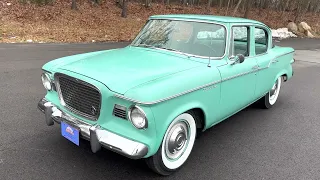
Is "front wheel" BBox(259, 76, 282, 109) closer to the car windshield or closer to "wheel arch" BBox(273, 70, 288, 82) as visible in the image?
"wheel arch" BBox(273, 70, 288, 82)

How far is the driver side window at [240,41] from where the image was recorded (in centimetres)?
379

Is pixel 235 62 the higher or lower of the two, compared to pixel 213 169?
higher

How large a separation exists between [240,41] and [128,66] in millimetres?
1739

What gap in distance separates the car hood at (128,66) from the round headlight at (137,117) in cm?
20

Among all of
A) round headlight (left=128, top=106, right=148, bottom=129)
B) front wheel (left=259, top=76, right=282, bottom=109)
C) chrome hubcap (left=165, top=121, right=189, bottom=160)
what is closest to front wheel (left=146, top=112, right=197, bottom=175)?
chrome hubcap (left=165, top=121, right=189, bottom=160)

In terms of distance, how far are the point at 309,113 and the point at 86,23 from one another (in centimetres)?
1350

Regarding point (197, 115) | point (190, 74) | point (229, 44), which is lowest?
point (197, 115)

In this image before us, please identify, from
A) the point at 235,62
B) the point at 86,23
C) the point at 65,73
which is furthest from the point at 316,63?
the point at 86,23

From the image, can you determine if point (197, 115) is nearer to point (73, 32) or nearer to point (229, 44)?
point (229, 44)

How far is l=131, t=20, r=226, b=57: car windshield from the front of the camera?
3.67 m

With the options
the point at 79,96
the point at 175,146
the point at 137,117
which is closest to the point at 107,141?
the point at 137,117

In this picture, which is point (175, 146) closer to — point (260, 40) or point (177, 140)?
point (177, 140)

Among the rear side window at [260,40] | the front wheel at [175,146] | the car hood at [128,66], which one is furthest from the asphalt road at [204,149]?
the rear side window at [260,40]

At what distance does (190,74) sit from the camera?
10.1ft
